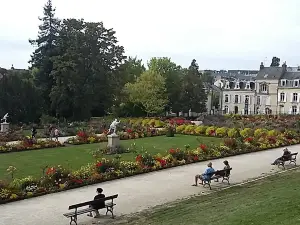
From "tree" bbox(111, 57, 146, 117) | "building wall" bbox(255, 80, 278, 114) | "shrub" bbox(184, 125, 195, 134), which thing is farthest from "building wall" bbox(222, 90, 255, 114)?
"shrub" bbox(184, 125, 195, 134)

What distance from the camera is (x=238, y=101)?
290 feet

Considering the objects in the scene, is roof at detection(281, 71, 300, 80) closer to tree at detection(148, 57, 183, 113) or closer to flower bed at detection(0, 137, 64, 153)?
tree at detection(148, 57, 183, 113)

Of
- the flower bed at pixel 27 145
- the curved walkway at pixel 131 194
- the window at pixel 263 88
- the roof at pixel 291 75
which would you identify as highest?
the roof at pixel 291 75

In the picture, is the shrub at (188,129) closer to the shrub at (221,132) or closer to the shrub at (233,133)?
the shrub at (221,132)

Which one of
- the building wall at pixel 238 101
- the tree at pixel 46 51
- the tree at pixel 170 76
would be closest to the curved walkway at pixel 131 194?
the tree at pixel 46 51

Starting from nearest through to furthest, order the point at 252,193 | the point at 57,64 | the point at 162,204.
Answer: the point at 162,204, the point at 252,193, the point at 57,64

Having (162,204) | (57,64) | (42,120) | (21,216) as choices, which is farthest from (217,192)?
(57,64)

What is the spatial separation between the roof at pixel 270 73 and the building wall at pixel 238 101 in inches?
151

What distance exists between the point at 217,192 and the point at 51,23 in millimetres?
44835

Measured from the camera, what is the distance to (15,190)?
14.8 metres

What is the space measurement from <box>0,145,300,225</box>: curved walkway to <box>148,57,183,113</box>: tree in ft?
155

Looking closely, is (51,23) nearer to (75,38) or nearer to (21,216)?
(75,38)

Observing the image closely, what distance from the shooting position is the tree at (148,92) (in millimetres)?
59875

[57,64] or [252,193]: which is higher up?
[57,64]
